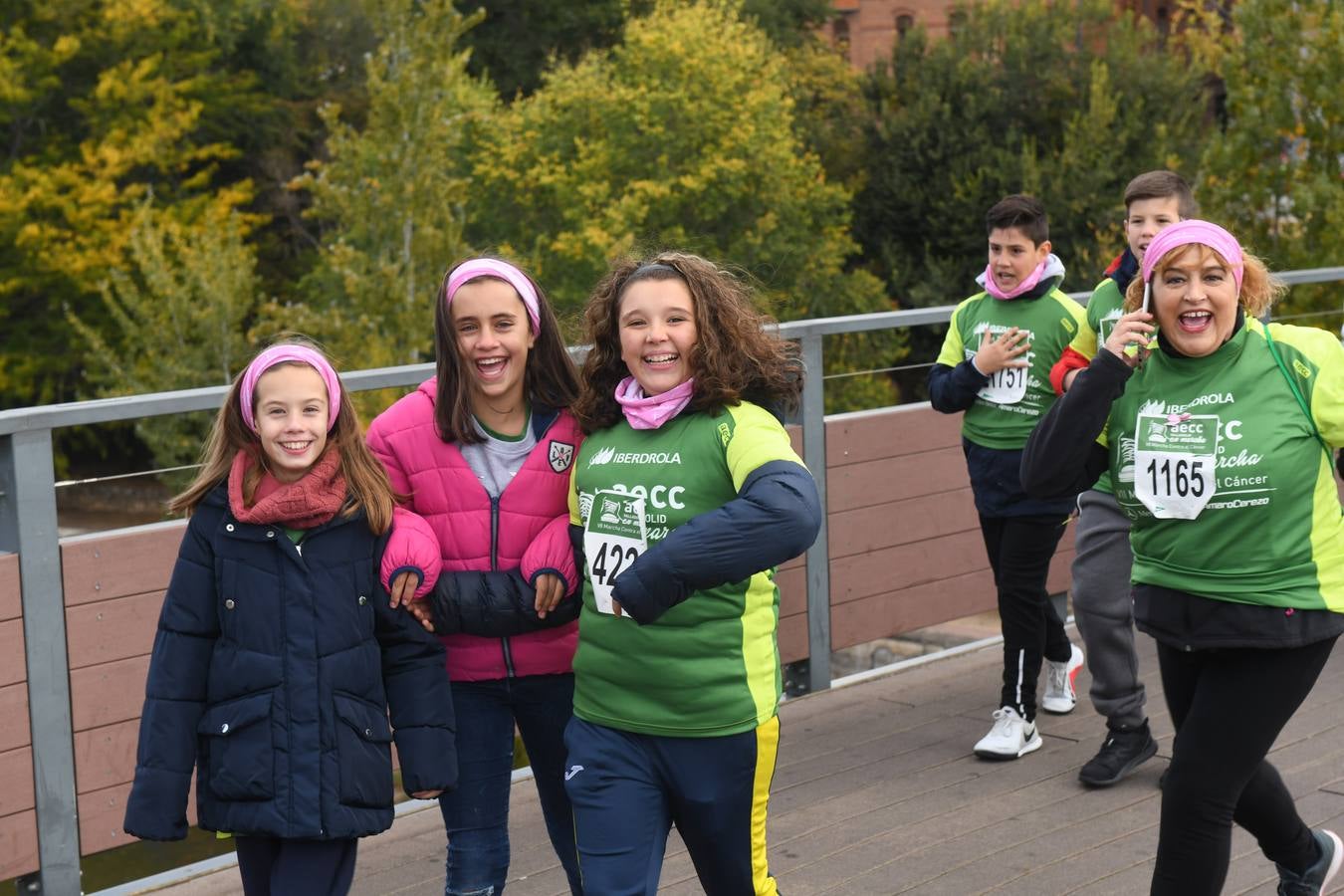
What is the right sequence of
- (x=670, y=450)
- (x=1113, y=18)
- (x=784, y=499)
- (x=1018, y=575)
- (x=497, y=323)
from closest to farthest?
(x=784, y=499) → (x=670, y=450) → (x=497, y=323) → (x=1018, y=575) → (x=1113, y=18)

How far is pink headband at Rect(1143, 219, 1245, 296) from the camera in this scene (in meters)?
3.69

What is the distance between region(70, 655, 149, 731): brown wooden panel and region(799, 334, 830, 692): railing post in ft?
9.13

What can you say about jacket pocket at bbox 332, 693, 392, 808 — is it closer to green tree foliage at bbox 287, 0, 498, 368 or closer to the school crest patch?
the school crest patch

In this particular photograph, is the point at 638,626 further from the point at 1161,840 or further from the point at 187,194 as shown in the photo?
the point at 187,194

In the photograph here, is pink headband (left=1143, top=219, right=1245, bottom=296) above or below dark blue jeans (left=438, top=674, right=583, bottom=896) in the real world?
above

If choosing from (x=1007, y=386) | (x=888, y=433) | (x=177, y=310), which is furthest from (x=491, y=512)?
(x=177, y=310)

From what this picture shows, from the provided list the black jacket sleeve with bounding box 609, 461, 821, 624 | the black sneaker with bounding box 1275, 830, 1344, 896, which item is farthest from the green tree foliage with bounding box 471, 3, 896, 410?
the black jacket sleeve with bounding box 609, 461, 821, 624

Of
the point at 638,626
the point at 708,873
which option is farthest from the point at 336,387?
the point at 708,873

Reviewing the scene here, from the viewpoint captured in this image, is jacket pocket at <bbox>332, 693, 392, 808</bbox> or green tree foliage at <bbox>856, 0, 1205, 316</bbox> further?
green tree foliage at <bbox>856, 0, 1205, 316</bbox>

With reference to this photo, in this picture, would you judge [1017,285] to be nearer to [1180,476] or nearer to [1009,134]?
[1180,476]

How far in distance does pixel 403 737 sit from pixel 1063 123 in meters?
41.6

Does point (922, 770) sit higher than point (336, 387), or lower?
lower

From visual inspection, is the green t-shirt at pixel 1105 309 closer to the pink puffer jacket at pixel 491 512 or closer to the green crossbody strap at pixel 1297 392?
the green crossbody strap at pixel 1297 392

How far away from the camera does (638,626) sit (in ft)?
11.3
